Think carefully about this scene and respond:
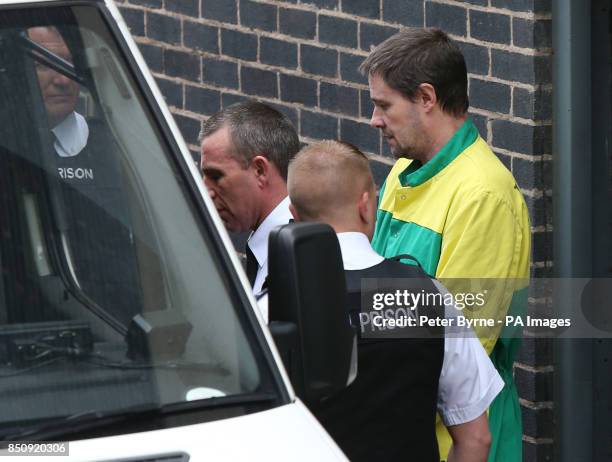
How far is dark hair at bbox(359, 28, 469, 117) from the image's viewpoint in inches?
174

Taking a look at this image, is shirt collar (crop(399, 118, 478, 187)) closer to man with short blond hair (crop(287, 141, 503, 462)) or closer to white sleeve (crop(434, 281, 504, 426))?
man with short blond hair (crop(287, 141, 503, 462))

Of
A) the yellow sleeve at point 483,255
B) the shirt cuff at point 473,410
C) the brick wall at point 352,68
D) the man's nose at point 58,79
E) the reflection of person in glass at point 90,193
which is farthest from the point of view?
the brick wall at point 352,68

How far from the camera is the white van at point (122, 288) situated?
2.87m

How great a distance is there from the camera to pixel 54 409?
286cm

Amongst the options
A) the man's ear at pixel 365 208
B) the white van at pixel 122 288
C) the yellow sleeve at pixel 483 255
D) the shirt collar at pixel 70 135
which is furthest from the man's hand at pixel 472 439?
the shirt collar at pixel 70 135

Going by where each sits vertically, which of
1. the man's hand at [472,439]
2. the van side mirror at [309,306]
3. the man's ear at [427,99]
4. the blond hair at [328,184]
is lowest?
the man's hand at [472,439]

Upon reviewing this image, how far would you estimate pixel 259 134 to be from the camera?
15.1ft

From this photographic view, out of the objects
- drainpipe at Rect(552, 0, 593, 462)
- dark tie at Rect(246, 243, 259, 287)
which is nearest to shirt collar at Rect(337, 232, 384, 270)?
dark tie at Rect(246, 243, 259, 287)

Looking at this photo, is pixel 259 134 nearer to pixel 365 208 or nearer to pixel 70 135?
pixel 365 208

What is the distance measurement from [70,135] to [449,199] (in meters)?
1.45

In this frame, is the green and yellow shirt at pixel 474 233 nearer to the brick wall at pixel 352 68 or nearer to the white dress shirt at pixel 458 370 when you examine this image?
the white dress shirt at pixel 458 370

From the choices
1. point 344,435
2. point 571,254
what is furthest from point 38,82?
point 571,254

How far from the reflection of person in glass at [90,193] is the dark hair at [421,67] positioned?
1.46 meters

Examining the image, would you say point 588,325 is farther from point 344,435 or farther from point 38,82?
point 38,82
